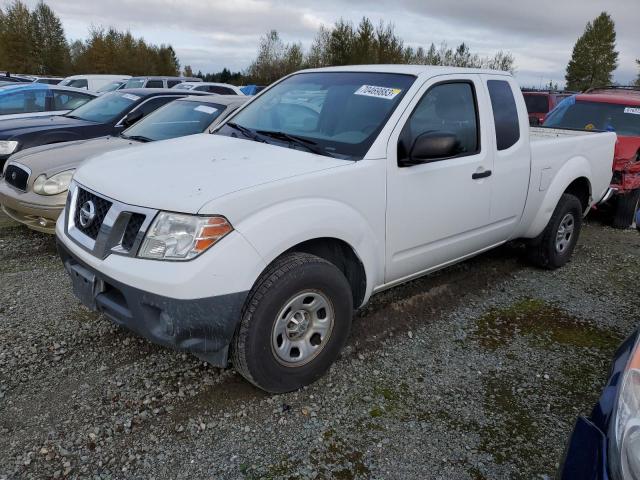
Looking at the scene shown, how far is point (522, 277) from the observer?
5027 mm

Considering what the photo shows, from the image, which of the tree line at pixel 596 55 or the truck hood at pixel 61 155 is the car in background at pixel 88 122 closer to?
the truck hood at pixel 61 155

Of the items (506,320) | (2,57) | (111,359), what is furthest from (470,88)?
(2,57)

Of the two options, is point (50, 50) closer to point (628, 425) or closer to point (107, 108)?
point (107, 108)

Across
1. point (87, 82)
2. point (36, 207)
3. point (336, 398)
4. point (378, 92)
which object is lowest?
point (336, 398)

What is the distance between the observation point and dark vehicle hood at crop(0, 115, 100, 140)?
22.5 feet

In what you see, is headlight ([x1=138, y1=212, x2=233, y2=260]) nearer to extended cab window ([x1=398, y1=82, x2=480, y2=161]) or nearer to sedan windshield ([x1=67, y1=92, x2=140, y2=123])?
extended cab window ([x1=398, y1=82, x2=480, y2=161])

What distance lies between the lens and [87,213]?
9.63 feet

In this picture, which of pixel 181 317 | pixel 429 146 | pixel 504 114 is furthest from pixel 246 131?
pixel 504 114

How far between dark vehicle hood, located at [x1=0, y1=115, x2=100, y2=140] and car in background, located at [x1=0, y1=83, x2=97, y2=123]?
1.61 metres

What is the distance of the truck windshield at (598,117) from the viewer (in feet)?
24.7

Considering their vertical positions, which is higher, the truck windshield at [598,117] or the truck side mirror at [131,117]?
the truck windshield at [598,117]

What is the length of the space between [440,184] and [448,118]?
57 centimetres

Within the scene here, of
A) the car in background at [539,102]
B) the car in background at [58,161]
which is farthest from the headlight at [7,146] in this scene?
the car in background at [539,102]

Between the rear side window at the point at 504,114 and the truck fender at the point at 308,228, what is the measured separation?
1590 mm
